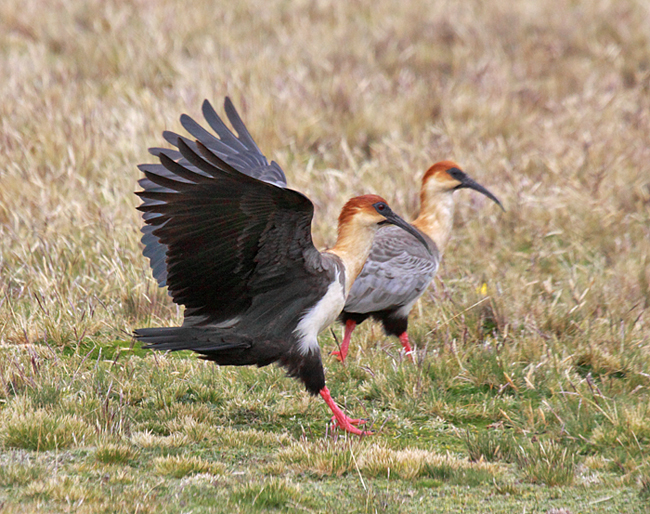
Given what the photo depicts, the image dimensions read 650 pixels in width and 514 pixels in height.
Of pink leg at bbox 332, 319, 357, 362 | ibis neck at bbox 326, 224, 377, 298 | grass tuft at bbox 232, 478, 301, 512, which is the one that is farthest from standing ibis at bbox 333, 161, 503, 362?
grass tuft at bbox 232, 478, 301, 512

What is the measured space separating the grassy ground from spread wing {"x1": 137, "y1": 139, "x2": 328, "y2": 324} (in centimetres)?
67

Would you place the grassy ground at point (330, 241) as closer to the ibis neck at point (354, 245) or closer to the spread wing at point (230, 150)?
the ibis neck at point (354, 245)

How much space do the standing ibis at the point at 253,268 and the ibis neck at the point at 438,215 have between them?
1.57m

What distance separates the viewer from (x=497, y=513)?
11.4 ft

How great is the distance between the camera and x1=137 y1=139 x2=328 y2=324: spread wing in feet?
11.9

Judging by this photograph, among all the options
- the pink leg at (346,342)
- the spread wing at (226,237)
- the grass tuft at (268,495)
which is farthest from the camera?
the pink leg at (346,342)

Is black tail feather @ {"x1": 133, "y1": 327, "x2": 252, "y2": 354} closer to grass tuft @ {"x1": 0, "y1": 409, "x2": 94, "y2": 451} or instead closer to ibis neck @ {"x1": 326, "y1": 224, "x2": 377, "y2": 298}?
grass tuft @ {"x1": 0, "y1": 409, "x2": 94, "y2": 451}

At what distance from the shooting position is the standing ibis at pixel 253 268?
3736mm

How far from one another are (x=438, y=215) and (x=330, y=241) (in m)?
1.01

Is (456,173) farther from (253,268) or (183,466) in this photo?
(183,466)

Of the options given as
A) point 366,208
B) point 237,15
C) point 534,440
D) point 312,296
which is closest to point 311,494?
point 312,296

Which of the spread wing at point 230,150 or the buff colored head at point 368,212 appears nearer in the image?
the buff colored head at point 368,212

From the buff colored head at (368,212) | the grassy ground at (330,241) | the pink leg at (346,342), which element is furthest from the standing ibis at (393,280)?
the buff colored head at (368,212)

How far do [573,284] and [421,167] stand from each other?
2483 millimetres
